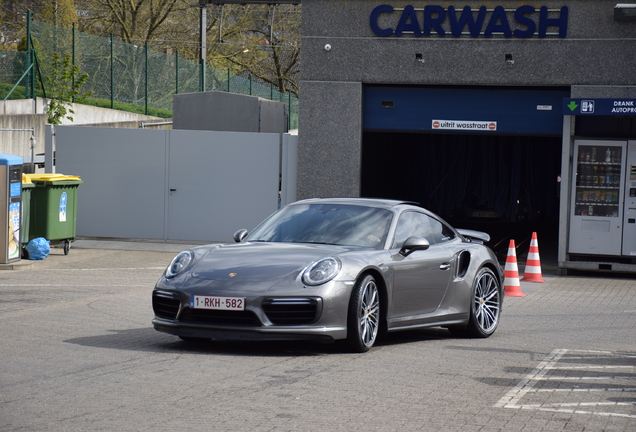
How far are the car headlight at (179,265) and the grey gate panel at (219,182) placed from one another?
426 inches

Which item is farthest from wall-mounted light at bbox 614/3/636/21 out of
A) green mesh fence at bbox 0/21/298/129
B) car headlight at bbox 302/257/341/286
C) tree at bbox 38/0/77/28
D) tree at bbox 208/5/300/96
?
tree at bbox 208/5/300/96

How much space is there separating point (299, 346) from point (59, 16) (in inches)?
1537

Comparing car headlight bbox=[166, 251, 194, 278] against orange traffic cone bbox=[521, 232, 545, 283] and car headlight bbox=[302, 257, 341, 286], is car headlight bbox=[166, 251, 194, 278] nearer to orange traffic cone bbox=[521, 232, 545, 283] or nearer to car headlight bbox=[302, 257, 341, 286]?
car headlight bbox=[302, 257, 341, 286]

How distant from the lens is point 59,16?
43812 mm

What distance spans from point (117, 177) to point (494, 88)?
7767mm

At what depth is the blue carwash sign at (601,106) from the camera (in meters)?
15.6

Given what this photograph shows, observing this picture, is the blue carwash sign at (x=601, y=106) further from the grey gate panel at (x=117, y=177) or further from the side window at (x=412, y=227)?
the grey gate panel at (x=117, y=177)

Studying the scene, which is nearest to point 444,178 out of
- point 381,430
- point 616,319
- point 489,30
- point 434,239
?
point 489,30

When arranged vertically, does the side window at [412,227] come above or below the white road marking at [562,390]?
above

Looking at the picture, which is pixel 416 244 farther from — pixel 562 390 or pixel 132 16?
pixel 132 16

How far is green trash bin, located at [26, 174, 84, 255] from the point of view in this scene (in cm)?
1602

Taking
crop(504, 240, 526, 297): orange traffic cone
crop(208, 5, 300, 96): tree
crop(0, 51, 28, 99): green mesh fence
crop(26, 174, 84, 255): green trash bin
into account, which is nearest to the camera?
crop(504, 240, 526, 297): orange traffic cone

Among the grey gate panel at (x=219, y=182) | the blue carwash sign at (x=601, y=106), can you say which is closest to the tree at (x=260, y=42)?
the grey gate panel at (x=219, y=182)

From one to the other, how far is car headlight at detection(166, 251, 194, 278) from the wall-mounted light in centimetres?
1123
